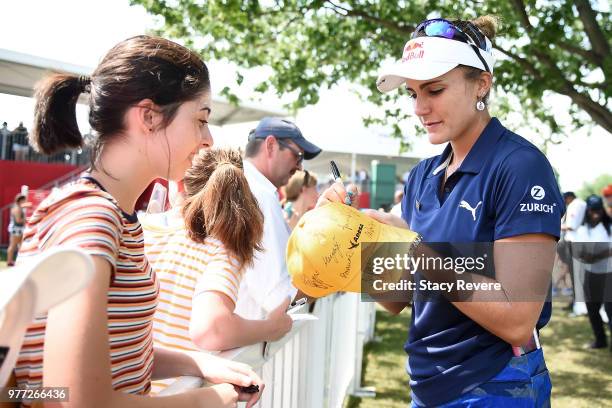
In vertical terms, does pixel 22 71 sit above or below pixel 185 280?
above

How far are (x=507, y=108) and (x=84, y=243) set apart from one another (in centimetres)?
933

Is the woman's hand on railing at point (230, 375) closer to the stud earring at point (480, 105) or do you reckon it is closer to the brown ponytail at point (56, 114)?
the brown ponytail at point (56, 114)

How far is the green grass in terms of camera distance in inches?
224

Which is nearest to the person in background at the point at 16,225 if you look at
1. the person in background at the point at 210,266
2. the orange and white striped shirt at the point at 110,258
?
the person in background at the point at 210,266

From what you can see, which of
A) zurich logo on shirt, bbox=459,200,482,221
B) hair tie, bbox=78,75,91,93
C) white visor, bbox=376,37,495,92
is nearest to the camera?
hair tie, bbox=78,75,91,93

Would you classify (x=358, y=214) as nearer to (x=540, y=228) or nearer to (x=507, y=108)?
(x=540, y=228)

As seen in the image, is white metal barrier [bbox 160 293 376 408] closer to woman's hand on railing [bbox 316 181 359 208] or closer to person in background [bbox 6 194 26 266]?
woman's hand on railing [bbox 316 181 359 208]

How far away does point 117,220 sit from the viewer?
46.4 inches

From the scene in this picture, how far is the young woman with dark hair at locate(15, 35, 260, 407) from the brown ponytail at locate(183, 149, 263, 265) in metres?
0.55

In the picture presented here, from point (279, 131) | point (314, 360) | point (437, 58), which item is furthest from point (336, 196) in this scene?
point (279, 131)

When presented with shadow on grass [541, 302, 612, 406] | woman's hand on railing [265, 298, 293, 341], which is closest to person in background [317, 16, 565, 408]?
woman's hand on railing [265, 298, 293, 341]

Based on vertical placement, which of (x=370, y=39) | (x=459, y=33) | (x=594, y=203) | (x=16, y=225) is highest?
(x=370, y=39)

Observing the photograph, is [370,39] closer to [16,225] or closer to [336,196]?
[336,196]

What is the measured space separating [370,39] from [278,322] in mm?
7202
